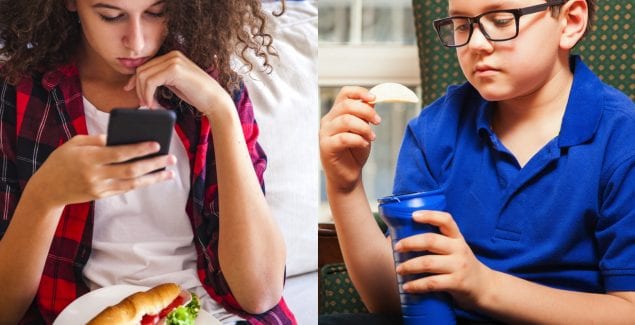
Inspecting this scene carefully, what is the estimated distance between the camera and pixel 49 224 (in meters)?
0.82

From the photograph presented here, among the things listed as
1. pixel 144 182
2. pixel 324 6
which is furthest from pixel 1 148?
pixel 324 6

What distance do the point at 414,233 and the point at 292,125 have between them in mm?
193

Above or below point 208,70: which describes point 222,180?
below

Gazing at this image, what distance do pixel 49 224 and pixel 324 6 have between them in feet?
2.91

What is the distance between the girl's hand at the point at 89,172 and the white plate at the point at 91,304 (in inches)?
4.0

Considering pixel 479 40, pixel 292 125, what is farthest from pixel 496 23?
pixel 292 125

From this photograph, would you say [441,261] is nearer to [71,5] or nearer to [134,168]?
[134,168]

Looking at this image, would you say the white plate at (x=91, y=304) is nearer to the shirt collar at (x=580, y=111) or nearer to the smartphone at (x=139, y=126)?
the smartphone at (x=139, y=126)

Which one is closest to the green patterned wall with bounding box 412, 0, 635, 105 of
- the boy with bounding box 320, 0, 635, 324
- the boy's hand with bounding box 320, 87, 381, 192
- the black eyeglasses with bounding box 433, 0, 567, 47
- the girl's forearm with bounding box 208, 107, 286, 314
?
the boy with bounding box 320, 0, 635, 324

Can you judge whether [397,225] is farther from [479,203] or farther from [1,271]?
[1,271]

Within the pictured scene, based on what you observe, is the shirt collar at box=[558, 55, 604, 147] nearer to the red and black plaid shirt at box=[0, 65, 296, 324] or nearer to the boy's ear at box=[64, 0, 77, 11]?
the red and black plaid shirt at box=[0, 65, 296, 324]

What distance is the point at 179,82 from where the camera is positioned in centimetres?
82

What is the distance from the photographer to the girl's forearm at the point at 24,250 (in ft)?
2.67

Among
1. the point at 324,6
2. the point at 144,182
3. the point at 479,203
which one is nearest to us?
the point at 144,182
